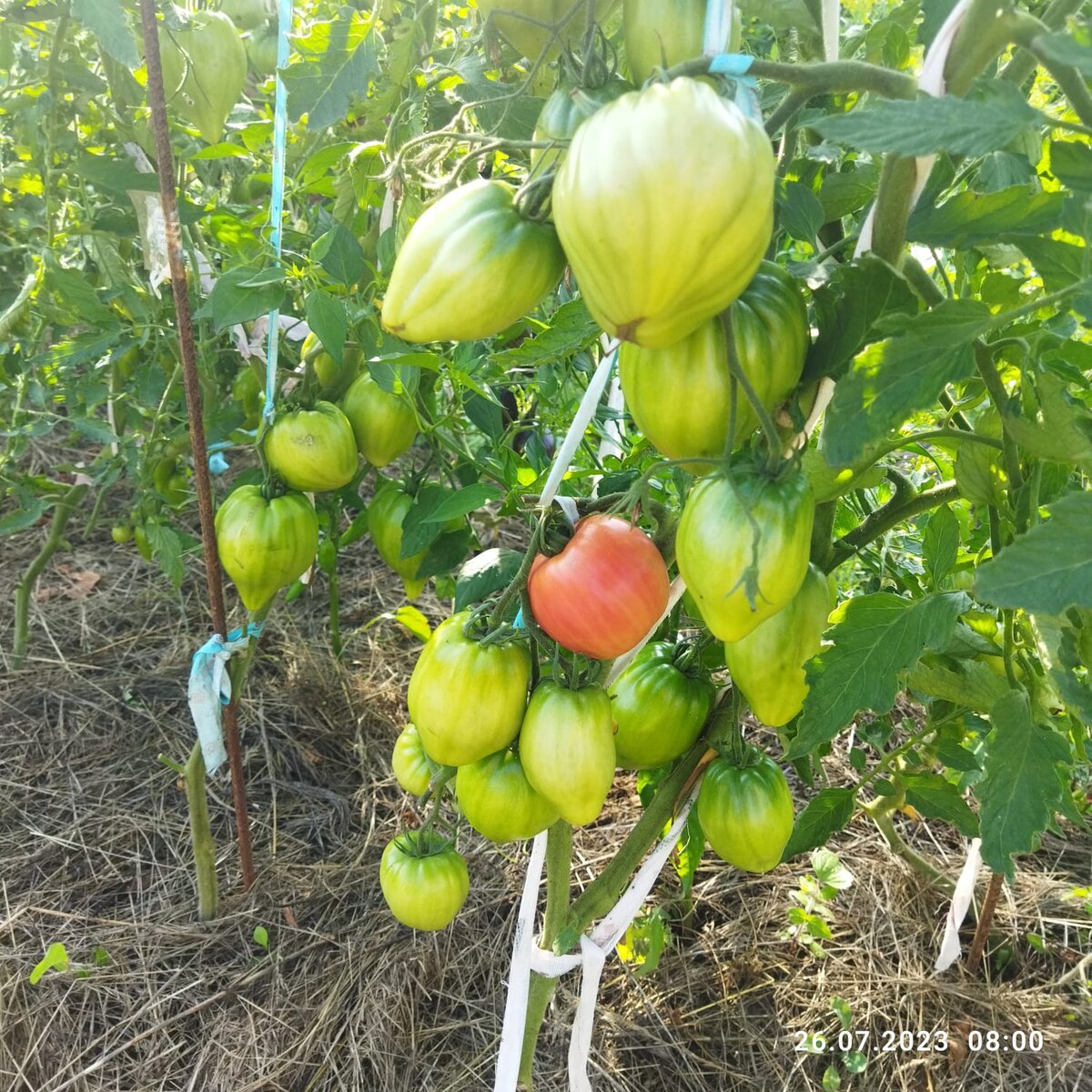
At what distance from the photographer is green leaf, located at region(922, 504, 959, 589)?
0.82m

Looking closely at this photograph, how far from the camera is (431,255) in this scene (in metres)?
0.49

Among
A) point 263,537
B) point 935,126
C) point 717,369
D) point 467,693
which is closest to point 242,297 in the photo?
point 263,537

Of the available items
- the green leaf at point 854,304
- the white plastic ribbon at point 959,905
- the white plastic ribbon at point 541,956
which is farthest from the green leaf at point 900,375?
the white plastic ribbon at point 959,905

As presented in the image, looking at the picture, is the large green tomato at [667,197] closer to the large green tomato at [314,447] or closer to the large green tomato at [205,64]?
the large green tomato at [314,447]

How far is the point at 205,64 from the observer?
3.40ft

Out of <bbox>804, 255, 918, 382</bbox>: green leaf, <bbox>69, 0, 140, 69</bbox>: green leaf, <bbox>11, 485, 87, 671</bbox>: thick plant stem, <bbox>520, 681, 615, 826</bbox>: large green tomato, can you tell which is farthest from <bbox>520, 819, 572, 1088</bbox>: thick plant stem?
<bbox>11, 485, 87, 671</bbox>: thick plant stem

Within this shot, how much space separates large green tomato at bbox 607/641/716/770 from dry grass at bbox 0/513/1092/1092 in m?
0.66

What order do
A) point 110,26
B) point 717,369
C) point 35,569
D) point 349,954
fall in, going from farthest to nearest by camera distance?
point 35,569 → point 349,954 → point 110,26 → point 717,369

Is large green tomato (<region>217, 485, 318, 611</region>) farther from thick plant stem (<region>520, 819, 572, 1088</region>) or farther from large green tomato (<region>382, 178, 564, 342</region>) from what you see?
large green tomato (<region>382, 178, 564, 342</region>)

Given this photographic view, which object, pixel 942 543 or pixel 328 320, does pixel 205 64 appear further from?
pixel 942 543

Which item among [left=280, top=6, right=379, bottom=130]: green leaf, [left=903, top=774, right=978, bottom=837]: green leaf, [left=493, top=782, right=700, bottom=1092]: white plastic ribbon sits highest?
[left=280, top=6, right=379, bottom=130]: green leaf

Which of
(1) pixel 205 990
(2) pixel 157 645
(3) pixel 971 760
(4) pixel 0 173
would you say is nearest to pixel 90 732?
(2) pixel 157 645

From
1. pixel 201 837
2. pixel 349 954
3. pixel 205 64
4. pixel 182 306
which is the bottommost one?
pixel 349 954

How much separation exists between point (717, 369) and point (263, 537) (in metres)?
0.69
